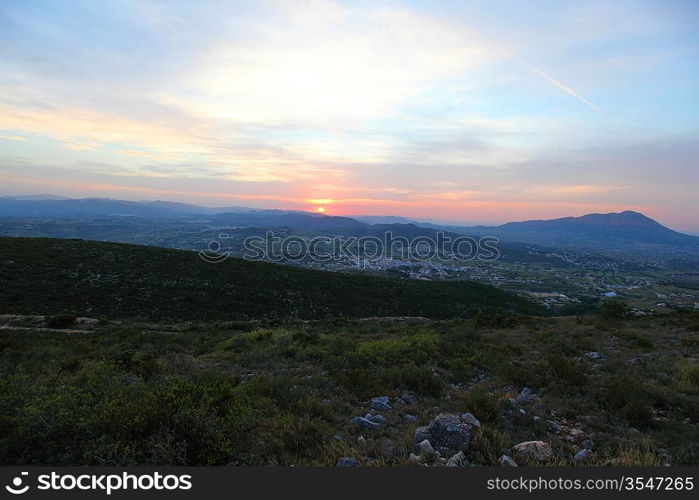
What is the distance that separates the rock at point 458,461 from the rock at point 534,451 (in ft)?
3.07

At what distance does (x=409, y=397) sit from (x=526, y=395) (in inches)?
123

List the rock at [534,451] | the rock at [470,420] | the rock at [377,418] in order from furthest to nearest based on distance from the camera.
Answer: the rock at [377,418] < the rock at [470,420] < the rock at [534,451]

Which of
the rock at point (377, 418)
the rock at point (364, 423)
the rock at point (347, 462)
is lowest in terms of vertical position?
the rock at point (377, 418)

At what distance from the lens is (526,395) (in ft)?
27.3

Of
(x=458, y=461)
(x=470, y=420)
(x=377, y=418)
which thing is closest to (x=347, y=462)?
(x=458, y=461)

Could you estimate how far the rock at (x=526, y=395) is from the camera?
8.03 m

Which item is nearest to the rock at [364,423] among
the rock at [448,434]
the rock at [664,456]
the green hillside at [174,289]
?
the rock at [448,434]

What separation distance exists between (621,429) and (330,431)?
603 cm

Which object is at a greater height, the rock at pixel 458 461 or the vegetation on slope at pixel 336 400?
the rock at pixel 458 461

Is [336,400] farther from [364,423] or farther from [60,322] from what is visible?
[60,322]

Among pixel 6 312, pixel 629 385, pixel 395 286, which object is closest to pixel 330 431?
pixel 629 385

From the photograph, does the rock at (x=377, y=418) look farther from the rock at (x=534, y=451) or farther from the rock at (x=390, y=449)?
the rock at (x=534, y=451)

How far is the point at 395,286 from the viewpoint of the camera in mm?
57312

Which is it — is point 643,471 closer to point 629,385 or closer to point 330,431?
point 629,385
